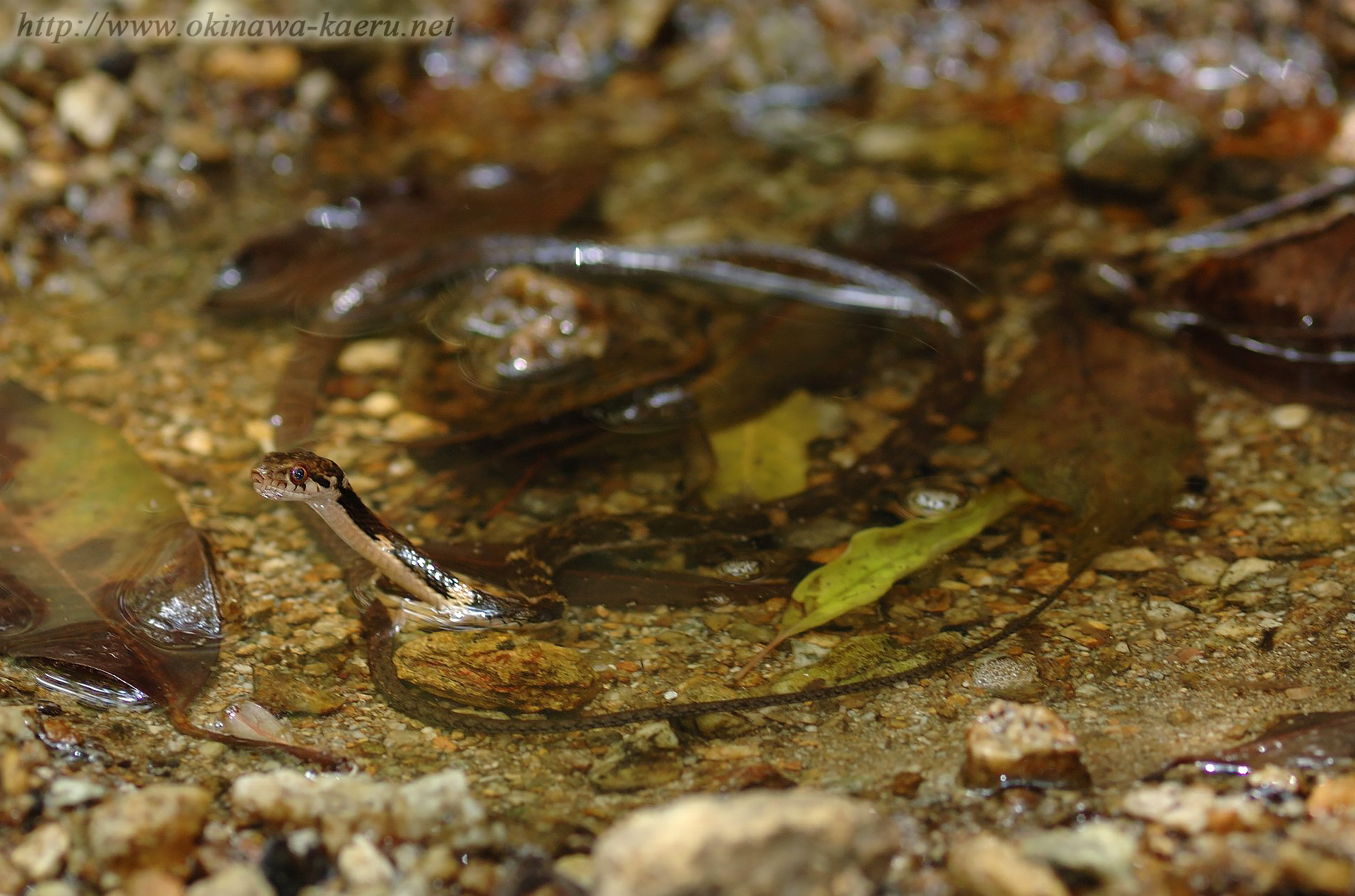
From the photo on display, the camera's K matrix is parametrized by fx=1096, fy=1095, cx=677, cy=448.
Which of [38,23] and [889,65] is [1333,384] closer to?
[889,65]

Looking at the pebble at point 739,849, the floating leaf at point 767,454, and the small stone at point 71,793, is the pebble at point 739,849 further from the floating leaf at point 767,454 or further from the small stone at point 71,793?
the floating leaf at point 767,454

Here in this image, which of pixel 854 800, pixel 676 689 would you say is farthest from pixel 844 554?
pixel 854 800

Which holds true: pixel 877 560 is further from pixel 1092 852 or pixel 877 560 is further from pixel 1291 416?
pixel 1291 416

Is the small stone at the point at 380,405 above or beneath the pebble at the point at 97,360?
beneath

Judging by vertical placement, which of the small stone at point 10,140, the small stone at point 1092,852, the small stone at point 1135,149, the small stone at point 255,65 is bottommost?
the small stone at point 1092,852

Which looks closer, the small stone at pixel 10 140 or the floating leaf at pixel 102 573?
the floating leaf at pixel 102 573

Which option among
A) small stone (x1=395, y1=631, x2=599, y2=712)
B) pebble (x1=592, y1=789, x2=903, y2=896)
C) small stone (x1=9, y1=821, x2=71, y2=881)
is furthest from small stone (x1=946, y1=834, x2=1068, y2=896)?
small stone (x1=9, y1=821, x2=71, y2=881)

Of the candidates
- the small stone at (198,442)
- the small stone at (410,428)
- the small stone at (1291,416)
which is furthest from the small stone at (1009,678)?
the small stone at (198,442)

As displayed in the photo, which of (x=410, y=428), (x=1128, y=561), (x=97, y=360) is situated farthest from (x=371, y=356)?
(x=1128, y=561)

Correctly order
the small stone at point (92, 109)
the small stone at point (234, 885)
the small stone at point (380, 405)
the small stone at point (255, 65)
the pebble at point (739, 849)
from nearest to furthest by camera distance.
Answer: the pebble at point (739, 849) → the small stone at point (234, 885) → the small stone at point (380, 405) → the small stone at point (92, 109) → the small stone at point (255, 65)
